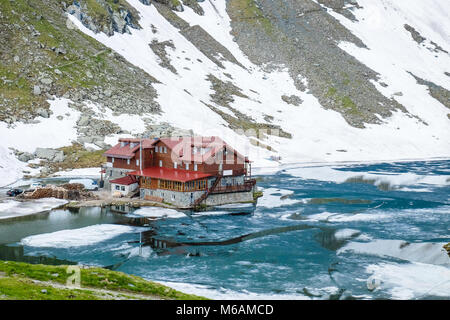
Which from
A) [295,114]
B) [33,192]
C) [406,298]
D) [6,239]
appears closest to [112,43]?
[295,114]

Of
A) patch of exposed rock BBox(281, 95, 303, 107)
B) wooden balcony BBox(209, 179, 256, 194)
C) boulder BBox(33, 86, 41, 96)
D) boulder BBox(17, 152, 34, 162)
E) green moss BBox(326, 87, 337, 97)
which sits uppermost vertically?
green moss BBox(326, 87, 337, 97)

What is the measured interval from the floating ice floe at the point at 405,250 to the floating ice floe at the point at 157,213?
23.7 metres

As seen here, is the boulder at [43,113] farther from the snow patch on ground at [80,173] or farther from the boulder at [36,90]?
the snow patch on ground at [80,173]

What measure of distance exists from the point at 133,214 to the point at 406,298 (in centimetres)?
3757

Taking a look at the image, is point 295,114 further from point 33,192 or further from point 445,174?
point 33,192

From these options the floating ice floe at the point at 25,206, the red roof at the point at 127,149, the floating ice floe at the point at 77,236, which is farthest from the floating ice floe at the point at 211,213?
the floating ice floe at the point at 25,206

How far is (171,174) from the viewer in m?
68.2

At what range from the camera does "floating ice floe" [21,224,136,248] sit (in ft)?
148

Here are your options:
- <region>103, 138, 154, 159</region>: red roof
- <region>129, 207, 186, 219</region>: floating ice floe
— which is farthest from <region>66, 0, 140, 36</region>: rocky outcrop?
<region>129, 207, 186, 219</region>: floating ice floe

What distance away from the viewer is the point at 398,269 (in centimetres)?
3884

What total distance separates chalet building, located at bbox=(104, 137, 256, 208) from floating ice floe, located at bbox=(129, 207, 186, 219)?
2936mm

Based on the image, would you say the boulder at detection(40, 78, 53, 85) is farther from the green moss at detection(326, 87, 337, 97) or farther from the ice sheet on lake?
the green moss at detection(326, 87, 337, 97)

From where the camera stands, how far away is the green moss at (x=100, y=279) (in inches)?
1116

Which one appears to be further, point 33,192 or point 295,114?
point 295,114
